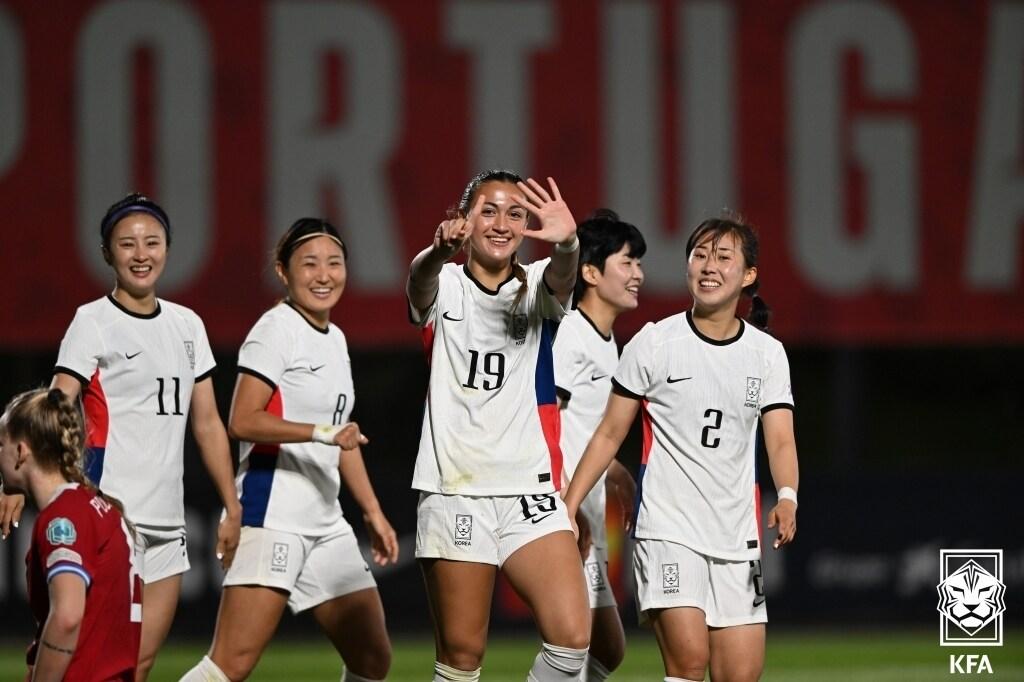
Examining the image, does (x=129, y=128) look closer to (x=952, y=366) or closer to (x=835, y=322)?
(x=835, y=322)

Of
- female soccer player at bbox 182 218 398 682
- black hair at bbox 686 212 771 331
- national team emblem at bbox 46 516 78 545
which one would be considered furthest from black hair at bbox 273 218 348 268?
national team emblem at bbox 46 516 78 545

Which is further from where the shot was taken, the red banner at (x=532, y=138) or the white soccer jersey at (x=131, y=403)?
the red banner at (x=532, y=138)

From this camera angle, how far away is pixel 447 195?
40.6 ft

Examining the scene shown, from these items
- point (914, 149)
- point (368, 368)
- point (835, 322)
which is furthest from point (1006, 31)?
point (368, 368)

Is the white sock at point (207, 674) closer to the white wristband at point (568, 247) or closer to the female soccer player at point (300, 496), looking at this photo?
the female soccer player at point (300, 496)

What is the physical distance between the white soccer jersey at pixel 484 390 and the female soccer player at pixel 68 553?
54.9 inches

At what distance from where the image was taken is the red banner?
39.7 feet

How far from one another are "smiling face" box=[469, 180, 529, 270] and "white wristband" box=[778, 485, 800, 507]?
54.6 inches

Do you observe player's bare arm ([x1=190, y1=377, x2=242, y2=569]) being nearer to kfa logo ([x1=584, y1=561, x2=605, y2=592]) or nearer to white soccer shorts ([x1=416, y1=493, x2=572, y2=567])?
white soccer shorts ([x1=416, y1=493, x2=572, y2=567])

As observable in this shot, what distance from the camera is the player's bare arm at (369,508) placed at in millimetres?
6387

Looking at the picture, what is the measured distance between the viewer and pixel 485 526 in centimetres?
551

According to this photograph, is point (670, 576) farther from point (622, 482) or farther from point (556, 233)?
point (556, 233)

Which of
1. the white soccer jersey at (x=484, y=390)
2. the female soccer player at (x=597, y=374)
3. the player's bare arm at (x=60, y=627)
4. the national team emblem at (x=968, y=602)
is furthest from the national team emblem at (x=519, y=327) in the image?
the national team emblem at (x=968, y=602)

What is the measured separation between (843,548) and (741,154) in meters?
3.38
